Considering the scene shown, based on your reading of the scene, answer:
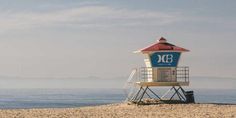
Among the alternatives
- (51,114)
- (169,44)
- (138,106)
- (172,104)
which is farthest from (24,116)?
(169,44)

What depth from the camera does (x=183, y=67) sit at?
3653 centimetres

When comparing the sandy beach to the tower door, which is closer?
the sandy beach

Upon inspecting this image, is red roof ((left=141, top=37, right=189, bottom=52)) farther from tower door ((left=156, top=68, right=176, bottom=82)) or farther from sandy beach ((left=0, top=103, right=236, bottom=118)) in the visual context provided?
sandy beach ((left=0, top=103, right=236, bottom=118))

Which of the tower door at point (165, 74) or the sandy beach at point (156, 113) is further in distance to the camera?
the tower door at point (165, 74)

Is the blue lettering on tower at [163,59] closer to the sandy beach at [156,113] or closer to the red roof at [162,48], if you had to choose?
the red roof at [162,48]

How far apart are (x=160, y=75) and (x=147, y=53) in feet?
6.03

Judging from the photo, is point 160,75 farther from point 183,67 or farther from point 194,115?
point 194,115

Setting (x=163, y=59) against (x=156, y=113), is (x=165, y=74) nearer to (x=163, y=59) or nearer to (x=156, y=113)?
(x=163, y=59)

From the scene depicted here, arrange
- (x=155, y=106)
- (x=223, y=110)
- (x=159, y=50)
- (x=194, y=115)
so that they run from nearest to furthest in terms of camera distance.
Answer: (x=194, y=115) < (x=223, y=110) < (x=155, y=106) < (x=159, y=50)

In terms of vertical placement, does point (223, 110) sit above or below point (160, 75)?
below

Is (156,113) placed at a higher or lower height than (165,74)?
lower

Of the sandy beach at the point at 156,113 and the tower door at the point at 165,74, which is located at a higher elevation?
the tower door at the point at 165,74

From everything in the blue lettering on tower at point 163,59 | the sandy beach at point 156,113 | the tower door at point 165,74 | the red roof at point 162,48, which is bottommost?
the sandy beach at point 156,113

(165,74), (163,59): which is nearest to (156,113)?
(165,74)
